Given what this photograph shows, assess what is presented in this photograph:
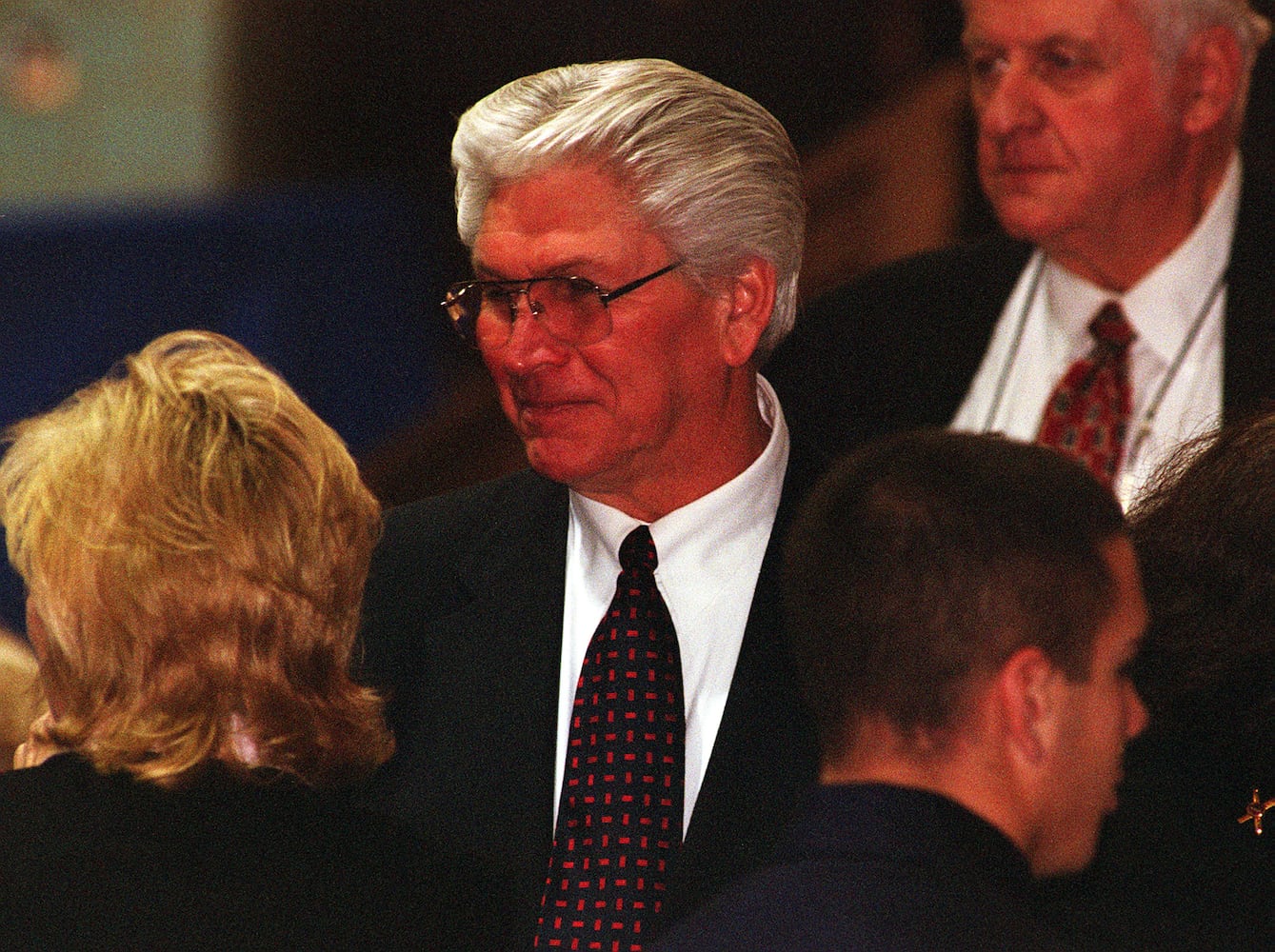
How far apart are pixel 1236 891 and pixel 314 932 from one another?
0.86m

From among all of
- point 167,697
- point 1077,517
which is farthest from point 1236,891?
point 167,697

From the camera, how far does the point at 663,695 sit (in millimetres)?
2111

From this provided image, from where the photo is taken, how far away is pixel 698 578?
218cm

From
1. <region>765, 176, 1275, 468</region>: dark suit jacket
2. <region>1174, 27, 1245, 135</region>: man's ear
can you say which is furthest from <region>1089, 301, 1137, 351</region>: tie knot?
<region>1174, 27, 1245, 135</region>: man's ear

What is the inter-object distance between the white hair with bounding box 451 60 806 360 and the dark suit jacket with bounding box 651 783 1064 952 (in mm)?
884

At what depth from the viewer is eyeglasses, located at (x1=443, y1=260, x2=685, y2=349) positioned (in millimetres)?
2123

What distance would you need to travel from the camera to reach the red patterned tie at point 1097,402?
300 cm

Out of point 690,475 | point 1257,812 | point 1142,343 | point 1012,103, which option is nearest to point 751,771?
point 690,475

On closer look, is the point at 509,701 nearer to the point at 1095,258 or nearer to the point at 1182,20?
the point at 1095,258

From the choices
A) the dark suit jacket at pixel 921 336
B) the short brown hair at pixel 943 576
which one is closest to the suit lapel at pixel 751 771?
the short brown hair at pixel 943 576

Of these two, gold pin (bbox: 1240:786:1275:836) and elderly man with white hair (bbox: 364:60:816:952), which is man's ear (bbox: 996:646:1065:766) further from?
elderly man with white hair (bbox: 364:60:816:952)

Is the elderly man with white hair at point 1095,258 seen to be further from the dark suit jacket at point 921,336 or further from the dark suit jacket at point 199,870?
the dark suit jacket at point 199,870

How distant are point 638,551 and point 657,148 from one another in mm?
470

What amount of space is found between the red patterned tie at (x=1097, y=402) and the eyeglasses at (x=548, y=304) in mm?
1112
